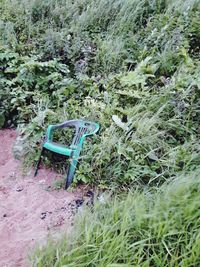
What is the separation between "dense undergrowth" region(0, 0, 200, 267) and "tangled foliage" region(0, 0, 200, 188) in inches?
0.4

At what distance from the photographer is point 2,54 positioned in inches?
159

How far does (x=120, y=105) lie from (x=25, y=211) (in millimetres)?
1320

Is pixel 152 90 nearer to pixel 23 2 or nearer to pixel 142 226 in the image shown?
pixel 142 226

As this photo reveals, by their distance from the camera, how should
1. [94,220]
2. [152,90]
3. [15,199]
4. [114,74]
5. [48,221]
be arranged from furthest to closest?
[114,74] → [152,90] → [15,199] → [48,221] → [94,220]

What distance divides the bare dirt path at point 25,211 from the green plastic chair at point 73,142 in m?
0.15

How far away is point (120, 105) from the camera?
349cm

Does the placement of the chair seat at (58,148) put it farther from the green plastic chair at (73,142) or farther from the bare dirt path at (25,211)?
the bare dirt path at (25,211)

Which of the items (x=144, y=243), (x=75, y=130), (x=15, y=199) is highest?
(x=144, y=243)

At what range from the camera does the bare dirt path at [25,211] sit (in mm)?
2510

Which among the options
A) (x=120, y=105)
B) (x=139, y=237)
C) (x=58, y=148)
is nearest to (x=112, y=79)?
(x=120, y=105)

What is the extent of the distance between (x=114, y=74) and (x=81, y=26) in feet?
3.07

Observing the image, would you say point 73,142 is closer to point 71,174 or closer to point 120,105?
point 71,174

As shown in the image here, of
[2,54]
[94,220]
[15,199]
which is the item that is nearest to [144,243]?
[94,220]

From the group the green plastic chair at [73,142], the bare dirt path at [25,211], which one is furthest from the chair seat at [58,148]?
the bare dirt path at [25,211]
